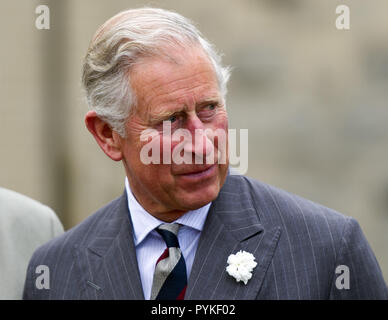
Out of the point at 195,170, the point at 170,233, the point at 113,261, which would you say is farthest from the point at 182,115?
the point at 113,261

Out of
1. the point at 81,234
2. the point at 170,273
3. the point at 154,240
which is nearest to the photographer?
the point at 170,273

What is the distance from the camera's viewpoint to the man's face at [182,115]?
2398mm

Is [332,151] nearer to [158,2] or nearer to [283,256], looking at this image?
[158,2]

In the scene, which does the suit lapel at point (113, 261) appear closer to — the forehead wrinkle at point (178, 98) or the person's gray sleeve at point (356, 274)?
the forehead wrinkle at point (178, 98)

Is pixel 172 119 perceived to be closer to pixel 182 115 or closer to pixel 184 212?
pixel 182 115

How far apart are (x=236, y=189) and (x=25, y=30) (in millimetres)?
3028

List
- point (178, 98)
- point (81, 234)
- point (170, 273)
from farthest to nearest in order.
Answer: point (81, 234), point (170, 273), point (178, 98)

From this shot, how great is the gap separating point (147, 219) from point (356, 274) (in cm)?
67

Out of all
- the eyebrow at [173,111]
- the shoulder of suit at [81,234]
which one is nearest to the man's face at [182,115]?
the eyebrow at [173,111]

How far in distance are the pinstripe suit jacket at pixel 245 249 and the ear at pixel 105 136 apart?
0.19 meters

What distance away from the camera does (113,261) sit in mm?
2643

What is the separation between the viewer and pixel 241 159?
9.97ft

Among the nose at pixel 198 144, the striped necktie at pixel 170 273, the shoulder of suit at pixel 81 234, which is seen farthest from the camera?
the shoulder of suit at pixel 81 234
